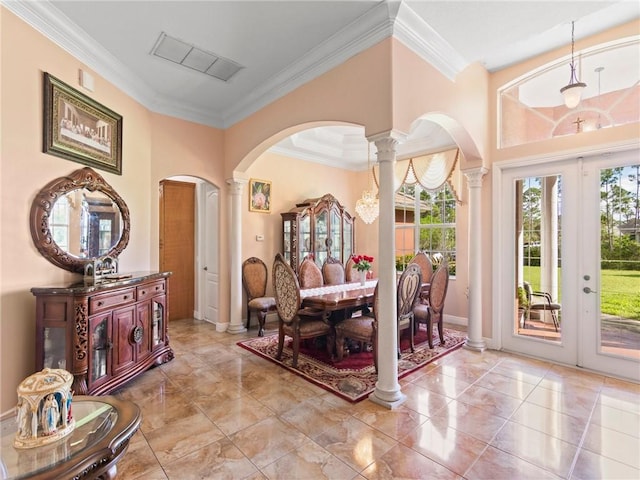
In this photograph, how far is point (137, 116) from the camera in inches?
147

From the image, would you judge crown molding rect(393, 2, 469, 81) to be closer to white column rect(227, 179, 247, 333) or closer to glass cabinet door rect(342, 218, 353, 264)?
white column rect(227, 179, 247, 333)

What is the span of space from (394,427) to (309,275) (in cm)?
266

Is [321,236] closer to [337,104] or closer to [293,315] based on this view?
[293,315]

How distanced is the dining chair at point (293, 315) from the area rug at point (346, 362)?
161 mm

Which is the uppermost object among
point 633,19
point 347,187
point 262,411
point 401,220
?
point 633,19

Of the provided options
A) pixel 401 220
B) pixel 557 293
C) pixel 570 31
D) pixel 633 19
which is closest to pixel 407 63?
pixel 570 31

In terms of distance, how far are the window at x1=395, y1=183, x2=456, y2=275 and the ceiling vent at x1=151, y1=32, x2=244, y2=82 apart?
378 cm

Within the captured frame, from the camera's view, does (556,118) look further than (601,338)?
Yes

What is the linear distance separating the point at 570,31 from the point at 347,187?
4.24 meters

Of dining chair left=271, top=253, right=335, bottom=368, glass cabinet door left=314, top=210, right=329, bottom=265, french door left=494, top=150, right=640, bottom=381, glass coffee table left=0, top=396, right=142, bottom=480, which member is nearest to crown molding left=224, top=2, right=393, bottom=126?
dining chair left=271, top=253, right=335, bottom=368

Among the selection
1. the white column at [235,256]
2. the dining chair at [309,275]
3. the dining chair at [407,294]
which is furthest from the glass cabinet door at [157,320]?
the dining chair at [407,294]

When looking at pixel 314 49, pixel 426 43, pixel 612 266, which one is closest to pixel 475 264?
pixel 612 266

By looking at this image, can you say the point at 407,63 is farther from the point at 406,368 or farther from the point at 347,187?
the point at 347,187

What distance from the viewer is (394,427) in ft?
7.39
